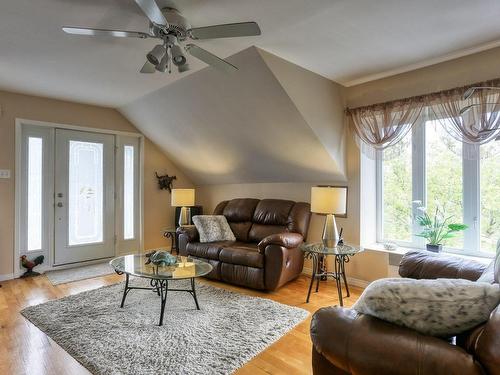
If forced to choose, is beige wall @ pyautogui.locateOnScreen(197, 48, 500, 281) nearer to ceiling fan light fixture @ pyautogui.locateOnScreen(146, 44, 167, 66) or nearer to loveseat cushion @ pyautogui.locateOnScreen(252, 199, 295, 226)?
loveseat cushion @ pyautogui.locateOnScreen(252, 199, 295, 226)

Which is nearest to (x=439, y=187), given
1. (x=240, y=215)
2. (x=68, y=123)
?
(x=240, y=215)

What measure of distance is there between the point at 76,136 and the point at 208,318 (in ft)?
11.1

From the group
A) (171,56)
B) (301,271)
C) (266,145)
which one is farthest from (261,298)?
(171,56)

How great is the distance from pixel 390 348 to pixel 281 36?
7.48ft

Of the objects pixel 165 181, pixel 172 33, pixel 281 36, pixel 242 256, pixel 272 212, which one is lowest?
pixel 242 256

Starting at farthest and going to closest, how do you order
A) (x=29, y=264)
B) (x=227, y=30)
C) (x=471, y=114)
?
(x=29, y=264) → (x=471, y=114) → (x=227, y=30)

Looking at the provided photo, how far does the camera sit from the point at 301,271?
3.85m

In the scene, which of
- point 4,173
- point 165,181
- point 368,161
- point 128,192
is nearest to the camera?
point 368,161

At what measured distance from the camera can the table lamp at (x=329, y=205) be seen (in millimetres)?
3148

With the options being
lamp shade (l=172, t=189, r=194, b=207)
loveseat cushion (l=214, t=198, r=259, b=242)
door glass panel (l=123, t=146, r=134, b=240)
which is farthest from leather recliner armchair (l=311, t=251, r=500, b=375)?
door glass panel (l=123, t=146, r=134, b=240)

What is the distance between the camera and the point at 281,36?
2.45 metres

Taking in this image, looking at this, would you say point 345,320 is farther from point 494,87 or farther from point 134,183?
point 134,183

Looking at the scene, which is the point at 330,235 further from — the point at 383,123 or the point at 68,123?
the point at 68,123

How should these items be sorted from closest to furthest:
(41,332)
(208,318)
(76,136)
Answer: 1. (41,332)
2. (208,318)
3. (76,136)
